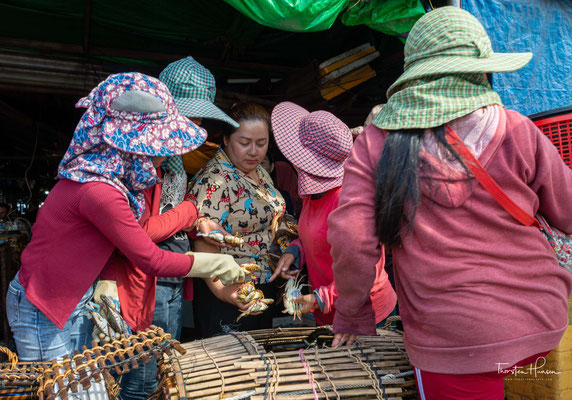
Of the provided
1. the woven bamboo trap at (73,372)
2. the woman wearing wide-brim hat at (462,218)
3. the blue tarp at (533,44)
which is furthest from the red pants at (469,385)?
the blue tarp at (533,44)

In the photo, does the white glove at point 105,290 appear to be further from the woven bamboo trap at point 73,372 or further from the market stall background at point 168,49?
the market stall background at point 168,49

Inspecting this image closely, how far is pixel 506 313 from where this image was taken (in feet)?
3.89

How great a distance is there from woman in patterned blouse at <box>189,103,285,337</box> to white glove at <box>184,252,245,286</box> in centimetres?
48

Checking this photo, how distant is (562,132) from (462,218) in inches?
37.7

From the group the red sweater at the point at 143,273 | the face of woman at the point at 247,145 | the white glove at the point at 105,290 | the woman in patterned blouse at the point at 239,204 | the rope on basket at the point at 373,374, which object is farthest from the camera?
the face of woman at the point at 247,145

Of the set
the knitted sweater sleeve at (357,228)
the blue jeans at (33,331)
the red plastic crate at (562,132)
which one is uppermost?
the red plastic crate at (562,132)

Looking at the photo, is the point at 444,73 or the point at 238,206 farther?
the point at 238,206

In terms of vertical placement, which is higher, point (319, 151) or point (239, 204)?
point (319, 151)

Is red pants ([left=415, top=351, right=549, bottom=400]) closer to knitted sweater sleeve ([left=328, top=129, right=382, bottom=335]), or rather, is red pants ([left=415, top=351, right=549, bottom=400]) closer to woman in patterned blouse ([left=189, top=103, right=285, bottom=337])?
knitted sweater sleeve ([left=328, top=129, right=382, bottom=335])

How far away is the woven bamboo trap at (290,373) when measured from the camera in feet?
4.51

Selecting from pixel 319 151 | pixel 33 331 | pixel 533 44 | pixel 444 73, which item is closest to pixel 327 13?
pixel 319 151

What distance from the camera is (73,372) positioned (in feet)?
4.11

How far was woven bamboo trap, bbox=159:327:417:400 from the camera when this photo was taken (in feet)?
4.51

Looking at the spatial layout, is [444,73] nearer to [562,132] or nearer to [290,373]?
[562,132]
